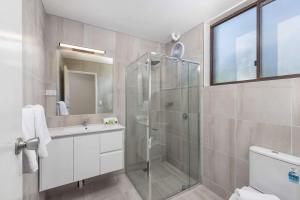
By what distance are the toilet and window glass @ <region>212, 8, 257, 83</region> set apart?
2.72 feet

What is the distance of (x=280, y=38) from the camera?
130 cm

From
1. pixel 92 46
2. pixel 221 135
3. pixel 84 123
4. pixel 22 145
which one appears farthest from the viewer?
pixel 92 46

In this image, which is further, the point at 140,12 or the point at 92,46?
the point at 92,46

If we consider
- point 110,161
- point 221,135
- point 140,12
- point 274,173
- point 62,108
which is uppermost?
point 140,12

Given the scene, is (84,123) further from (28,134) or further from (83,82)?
(28,134)

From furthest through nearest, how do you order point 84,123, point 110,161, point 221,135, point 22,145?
point 84,123 < point 110,161 < point 221,135 < point 22,145

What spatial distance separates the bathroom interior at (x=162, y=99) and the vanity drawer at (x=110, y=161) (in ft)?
0.06

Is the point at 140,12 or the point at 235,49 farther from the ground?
the point at 140,12

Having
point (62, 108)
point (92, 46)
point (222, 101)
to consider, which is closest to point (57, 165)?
point (62, 108)

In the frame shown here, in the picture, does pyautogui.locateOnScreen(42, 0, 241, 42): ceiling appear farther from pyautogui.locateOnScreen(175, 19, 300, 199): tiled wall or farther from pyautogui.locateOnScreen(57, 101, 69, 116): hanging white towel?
pyautogui.locateOnScreen(57, 101, 69, 116): hanging white towel

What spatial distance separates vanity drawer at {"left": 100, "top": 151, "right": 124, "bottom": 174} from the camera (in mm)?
1736

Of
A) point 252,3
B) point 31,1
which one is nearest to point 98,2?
point 31,1

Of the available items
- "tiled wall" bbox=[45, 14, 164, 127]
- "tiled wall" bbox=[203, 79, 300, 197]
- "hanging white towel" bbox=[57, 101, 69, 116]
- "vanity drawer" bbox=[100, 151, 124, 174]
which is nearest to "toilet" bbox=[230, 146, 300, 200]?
"tiled wall" bbox=[203, 79, 300, 197]

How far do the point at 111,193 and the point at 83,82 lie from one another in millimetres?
1627
